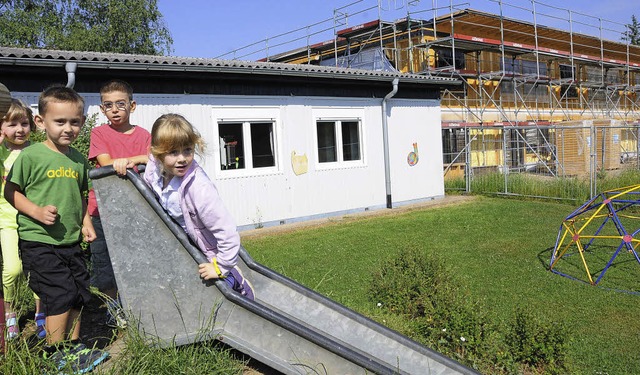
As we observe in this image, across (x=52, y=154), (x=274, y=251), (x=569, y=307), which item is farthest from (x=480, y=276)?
Answer: (x=52, y=154)

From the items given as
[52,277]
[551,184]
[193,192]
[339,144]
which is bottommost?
[551,184]

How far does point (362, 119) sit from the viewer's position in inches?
543

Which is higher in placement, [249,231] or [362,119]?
[362,119]

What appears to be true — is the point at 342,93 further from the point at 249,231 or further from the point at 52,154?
the point at 52,154

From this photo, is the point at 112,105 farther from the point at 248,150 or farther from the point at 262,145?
the point at 262,145

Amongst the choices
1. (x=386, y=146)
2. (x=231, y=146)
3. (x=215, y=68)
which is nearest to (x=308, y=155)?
(x=231, y=146)

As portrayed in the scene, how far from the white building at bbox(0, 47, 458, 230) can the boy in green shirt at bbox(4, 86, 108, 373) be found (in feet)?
20.2

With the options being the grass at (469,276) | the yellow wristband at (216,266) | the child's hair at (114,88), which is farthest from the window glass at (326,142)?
the yellow wristband at (216,266)

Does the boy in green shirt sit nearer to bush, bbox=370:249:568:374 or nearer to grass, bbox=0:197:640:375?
grass, bbox=0:197:640:375

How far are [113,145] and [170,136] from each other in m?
0.95

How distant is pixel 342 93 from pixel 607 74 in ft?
89.6

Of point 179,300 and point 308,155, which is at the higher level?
point 308,155

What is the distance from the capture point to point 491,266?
7355 millimetres

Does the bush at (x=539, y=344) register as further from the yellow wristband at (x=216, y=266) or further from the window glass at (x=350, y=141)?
the window glass at (x=350, y=141)
